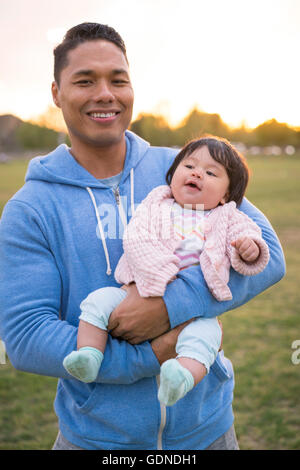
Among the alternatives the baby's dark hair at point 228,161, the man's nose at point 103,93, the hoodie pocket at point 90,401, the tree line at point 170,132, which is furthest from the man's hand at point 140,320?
the tree line at point 170,132

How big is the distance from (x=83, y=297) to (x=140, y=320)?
0.31 meters

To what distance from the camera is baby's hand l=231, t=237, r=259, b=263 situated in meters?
1.80

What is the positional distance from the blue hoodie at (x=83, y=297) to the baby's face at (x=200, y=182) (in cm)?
18

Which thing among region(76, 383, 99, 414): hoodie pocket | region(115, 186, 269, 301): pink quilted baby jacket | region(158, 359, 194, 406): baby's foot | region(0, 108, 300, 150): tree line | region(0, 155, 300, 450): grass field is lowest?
region(0, 108, 300, 150): tree line

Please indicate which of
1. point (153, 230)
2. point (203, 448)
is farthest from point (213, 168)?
point (203, 448)

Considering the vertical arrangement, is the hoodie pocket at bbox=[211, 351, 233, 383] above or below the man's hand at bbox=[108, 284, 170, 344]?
below

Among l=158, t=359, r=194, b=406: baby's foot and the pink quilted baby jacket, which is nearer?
l=158, t=359, r=194, b=406: baby's foot

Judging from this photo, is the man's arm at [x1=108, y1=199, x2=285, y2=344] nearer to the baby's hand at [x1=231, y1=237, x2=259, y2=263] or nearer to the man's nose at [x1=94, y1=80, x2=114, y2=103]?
the baby's hand at [x1=231, y1=237, x2=259, y2=263]

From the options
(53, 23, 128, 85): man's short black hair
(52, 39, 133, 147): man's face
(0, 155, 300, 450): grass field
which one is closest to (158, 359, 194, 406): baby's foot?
(52, 39, 133, 147): man's face

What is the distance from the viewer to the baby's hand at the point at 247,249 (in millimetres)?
1804

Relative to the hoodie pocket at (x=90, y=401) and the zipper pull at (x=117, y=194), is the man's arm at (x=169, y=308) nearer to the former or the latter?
the hoodie pocket at (x=90, y=401)

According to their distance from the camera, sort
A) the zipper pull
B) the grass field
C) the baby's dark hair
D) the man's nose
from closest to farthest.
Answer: the man's nose < the zipper pull < the baby's dark hair < the grass field

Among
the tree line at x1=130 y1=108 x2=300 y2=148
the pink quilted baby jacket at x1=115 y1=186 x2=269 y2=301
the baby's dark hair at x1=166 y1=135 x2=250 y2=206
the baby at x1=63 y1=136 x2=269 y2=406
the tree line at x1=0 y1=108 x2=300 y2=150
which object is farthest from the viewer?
the tree line at x1=0 y1=108 x2=300 y2=150

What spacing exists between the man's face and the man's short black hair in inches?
1.1
